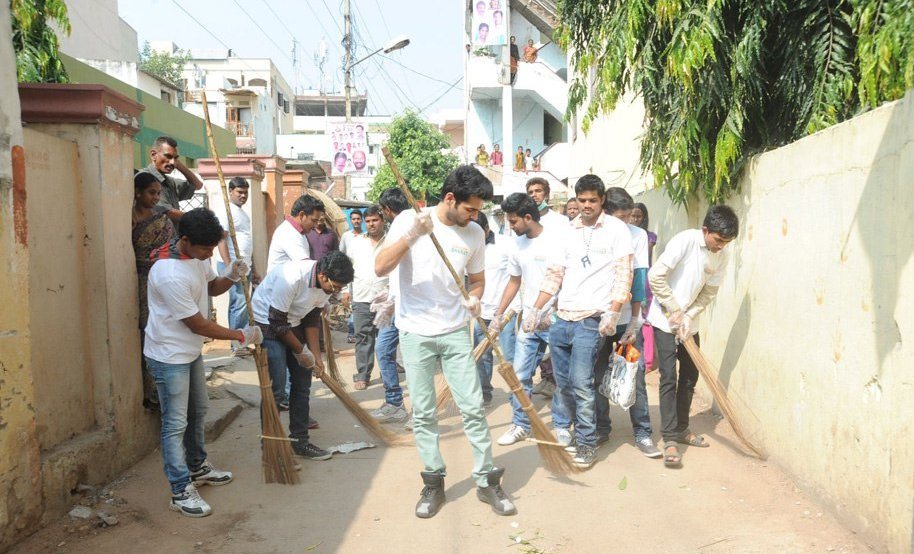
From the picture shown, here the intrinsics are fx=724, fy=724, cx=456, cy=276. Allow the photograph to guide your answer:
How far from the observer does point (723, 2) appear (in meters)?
5.07

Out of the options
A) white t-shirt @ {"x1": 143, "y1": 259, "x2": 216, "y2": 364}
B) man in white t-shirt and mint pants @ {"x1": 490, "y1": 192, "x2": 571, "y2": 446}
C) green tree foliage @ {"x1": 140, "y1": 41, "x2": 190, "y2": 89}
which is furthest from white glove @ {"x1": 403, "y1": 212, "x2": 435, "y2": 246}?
green tree foliage @ {"x1": 140, "y1": 41, "x2": 190, "y2": 89}

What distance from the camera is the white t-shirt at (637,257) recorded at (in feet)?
15.8

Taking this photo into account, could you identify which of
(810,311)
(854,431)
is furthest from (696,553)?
(810,311)

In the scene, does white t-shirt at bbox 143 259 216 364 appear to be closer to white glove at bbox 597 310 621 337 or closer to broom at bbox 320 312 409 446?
broom at bbox 320 312 409 446

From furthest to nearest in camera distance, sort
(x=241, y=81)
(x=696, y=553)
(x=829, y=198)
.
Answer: (x=241, y=81) < (x=829, y=198) < (x=696, y=553)

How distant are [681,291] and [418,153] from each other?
849 inches

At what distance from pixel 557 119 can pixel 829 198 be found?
873 inches

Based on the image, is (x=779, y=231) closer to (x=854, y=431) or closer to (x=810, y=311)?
(x=810, y=311)

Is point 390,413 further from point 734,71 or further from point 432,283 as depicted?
point 734,71

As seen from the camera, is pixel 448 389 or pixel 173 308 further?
pixel 448 389

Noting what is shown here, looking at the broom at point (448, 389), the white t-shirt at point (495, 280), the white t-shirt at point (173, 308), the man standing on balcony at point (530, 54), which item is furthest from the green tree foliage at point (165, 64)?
the white t-shirt at point (173, 308)

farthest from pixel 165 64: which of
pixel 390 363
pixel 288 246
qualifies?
pixel 390 363

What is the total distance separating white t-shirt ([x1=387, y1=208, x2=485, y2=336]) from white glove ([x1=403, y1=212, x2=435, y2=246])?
0.26m

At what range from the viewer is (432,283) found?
3.90 meters
